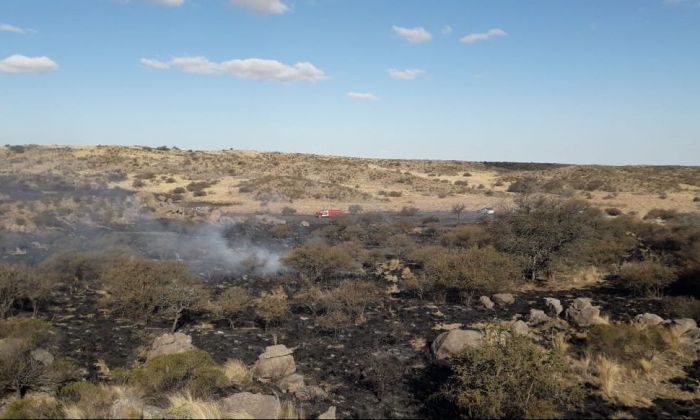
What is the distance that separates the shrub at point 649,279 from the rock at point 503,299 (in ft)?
16.5

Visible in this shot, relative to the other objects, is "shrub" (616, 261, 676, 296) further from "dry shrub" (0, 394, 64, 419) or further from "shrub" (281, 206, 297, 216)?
"shrub" (281, 206, 297, 216)

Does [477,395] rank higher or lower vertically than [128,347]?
higher

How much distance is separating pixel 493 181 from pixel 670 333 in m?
65.3

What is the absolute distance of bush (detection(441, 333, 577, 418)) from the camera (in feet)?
29.7

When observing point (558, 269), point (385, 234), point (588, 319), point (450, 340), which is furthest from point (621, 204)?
point (450, 340)

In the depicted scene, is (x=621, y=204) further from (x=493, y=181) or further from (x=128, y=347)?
Result: (x=128, y=347)

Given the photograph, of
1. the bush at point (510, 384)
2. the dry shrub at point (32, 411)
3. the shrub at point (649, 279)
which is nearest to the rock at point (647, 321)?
the shrub at point (649, 279)

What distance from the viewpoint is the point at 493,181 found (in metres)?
76.2

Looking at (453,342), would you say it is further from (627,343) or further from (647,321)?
(647,321)

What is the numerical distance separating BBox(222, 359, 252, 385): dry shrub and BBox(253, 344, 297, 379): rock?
0.87 feet

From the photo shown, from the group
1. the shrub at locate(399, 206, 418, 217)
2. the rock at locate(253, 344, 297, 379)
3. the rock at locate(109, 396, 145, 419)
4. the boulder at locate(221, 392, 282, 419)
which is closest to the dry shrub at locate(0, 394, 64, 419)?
the rock at locate(109, 396, 145, 419)

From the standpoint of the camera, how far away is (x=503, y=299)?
1845cm

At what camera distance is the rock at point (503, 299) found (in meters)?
18.4

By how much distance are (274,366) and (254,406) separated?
3248mm
